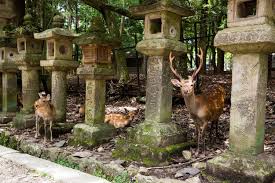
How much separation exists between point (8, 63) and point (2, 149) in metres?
3.17

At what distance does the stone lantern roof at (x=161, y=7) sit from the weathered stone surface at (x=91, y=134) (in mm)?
1936

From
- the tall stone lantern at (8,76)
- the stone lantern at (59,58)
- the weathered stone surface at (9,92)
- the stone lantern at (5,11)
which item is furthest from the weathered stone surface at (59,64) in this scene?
the stone lantern at (5,11)

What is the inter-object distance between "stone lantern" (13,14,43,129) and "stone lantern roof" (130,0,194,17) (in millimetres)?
3061

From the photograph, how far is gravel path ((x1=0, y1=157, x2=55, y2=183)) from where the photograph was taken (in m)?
3.77

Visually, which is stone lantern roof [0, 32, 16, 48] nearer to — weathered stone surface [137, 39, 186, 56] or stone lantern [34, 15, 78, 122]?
stone lantern [34, 15, 78, 122]

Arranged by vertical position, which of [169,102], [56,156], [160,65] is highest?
[160,65]

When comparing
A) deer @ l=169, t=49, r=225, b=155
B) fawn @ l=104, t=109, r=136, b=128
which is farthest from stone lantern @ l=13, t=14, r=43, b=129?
deer @ l=169, t=49, r=225, b=155

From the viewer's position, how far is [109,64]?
5.63 m

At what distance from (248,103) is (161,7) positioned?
170cm

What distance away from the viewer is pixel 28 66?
693 centimetres

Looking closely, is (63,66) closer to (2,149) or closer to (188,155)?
(2,149)

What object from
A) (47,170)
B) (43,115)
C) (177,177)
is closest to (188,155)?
(177,177)

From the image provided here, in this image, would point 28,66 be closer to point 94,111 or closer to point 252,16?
point 94,111

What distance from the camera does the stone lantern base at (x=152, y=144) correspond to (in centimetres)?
430
